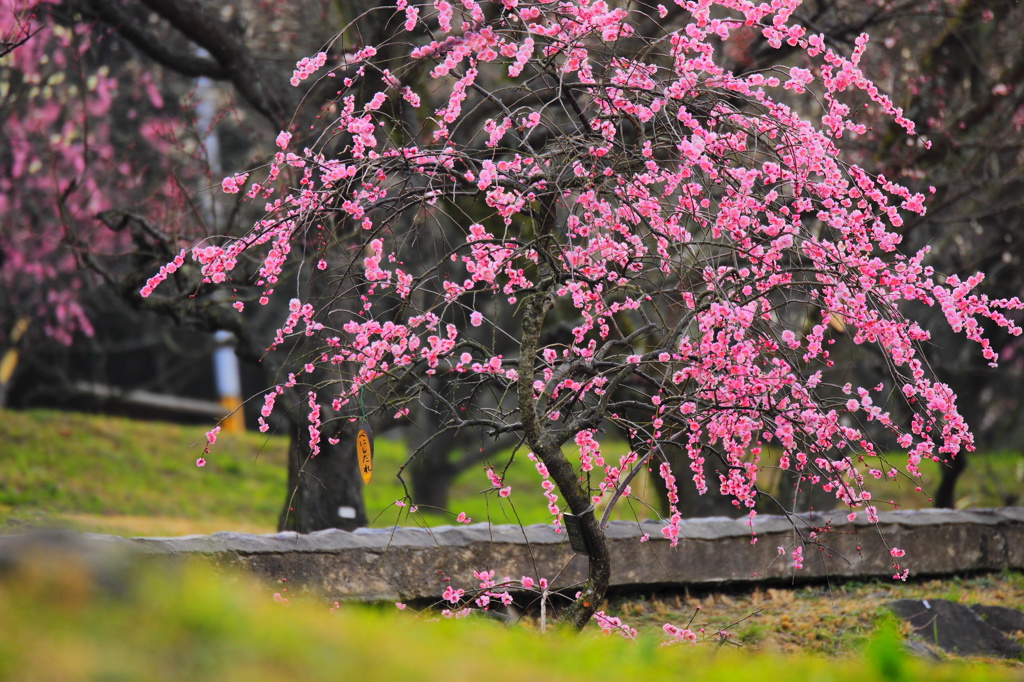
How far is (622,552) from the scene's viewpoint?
204 inches

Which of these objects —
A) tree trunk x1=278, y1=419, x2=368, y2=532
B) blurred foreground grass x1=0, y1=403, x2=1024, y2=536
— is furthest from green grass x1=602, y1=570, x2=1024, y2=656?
blurred foreground grass x1=0, y1=403, x2=1024, y2=536

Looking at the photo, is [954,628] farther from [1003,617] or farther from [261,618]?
[261,618]

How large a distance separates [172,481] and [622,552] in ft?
22.3

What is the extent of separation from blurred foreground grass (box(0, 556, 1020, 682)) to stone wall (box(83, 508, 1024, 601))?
1238 mm

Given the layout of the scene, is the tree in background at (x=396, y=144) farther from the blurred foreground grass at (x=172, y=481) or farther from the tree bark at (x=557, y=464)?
the blurred foreground grass at (x=172, y=481)

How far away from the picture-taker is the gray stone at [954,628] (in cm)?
460

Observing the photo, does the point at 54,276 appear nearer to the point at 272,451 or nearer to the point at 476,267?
the point at 272,451

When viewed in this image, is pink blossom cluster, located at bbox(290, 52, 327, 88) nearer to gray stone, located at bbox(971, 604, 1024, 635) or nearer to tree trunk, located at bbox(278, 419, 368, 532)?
tree trunk, located at bbox(278, 419, 368, 532)

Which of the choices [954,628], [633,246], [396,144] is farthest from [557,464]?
[396,144]

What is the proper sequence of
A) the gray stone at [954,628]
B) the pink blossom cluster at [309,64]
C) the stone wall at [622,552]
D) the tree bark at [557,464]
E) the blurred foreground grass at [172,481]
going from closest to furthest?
the tree bark at [557,464] < the pink blossom cluster at [309,64] < the stone wall at [622,552] < the gray stone at [954,628] < the blurred foreground grass at [172,481]

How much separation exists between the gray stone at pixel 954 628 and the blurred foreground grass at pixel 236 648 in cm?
217

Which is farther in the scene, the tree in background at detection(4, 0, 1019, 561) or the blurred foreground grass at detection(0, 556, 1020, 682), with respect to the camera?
the tree in background at detection(4, 0, 1019, 561)

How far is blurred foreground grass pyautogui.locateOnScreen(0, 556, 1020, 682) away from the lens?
7.14ft

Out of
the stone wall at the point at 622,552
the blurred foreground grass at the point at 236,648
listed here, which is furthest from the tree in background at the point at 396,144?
the blurred foreground grass at the point at 236,648
